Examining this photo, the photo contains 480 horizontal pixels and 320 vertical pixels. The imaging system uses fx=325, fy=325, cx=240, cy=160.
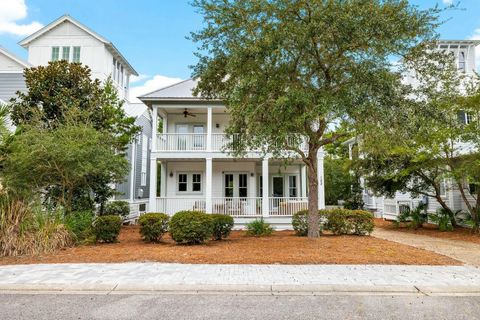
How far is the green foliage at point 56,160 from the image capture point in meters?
10.4

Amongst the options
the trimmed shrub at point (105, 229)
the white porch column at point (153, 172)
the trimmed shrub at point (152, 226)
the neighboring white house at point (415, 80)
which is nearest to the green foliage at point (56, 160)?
the trimmed shrub at point (105, 229)

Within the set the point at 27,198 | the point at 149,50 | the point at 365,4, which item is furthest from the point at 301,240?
the point at 149,50

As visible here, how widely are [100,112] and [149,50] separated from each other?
638 centimetres

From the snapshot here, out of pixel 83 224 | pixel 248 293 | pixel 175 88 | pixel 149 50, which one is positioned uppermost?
pixel 149 50

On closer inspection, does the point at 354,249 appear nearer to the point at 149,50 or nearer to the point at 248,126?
the point at 248,126

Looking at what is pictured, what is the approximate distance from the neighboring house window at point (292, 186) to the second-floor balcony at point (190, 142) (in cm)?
321

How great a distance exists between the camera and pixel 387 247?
398 inches

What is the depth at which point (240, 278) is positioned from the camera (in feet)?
21.5

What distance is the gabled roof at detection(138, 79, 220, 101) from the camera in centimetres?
1645

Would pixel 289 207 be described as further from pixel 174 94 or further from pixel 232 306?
pixel 232 306

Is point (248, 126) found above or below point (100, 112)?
below

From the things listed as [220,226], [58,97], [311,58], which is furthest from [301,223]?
[58,97]

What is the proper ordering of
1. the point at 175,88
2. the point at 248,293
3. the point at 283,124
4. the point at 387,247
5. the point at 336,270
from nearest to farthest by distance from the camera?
the point at 248,293 → the point at 336,270 → the point at 283,124 → the point at 387,247 → the point at 175,88

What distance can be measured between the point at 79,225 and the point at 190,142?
761 centimetres
